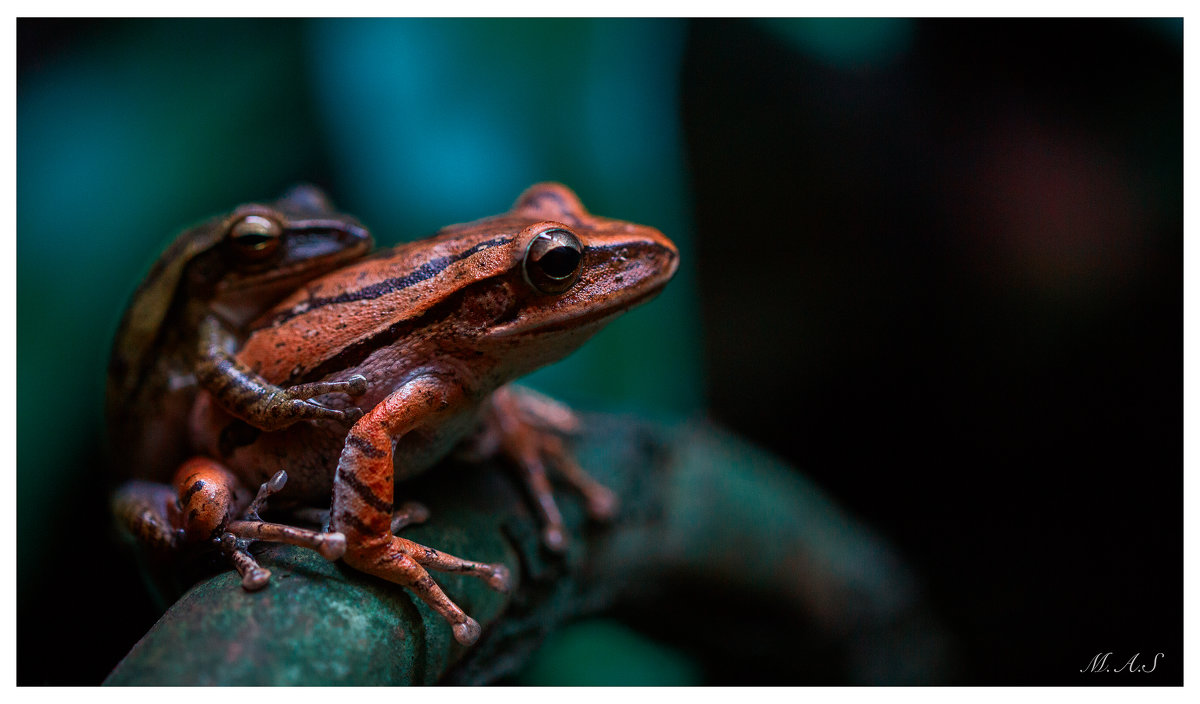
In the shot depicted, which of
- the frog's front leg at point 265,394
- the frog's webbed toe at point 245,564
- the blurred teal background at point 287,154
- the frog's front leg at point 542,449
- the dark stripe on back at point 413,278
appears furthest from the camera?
the blurred teal background at point 287,154

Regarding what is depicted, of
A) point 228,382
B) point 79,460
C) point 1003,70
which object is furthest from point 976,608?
point 79,460

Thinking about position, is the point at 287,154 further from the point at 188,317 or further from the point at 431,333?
the point at 431,333

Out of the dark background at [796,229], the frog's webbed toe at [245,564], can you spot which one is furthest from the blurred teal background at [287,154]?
the frog's webbed toe at [245,564]

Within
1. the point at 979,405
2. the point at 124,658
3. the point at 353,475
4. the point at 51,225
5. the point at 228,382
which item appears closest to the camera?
the point at 124,658

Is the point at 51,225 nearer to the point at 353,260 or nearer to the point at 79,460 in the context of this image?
the point at 79,460
